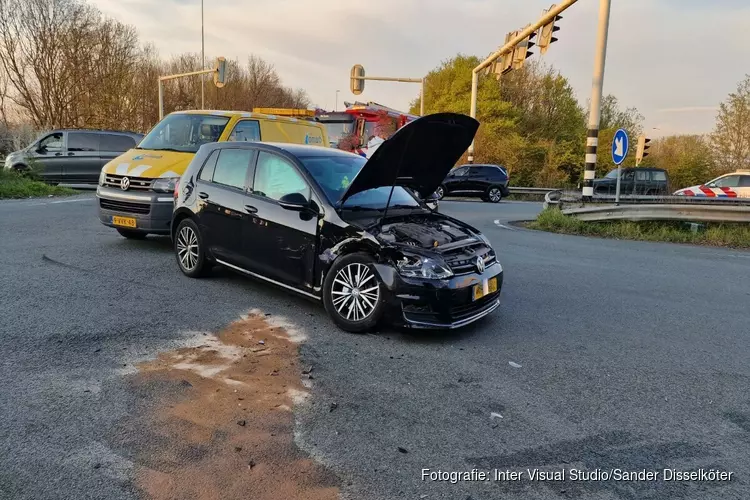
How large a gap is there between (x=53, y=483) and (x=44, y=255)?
19.6ft

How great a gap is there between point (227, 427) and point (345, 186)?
3.06m

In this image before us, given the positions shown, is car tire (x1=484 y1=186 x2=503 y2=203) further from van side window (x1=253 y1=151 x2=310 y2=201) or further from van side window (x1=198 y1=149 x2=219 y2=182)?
van side window (x1=253 y1=151 x2=310 y2=201)

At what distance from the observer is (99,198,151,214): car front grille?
8.09m

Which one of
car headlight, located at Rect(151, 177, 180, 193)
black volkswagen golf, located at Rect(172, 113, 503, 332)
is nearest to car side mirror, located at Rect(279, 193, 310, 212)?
black volkswagen golf, located at Rect(172, 113, 503, 332)

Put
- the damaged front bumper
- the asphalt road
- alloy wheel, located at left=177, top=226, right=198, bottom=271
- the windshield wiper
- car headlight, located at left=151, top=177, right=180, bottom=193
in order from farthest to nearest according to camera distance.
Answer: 1. car headlight, located at left=151, top=177, right=180, bottom=193
2. alloy wheel, located at left=177, top=226, right=198, bottom=271
3. the windshield wiper
4. the damaged front bumper
5. the asphalt road

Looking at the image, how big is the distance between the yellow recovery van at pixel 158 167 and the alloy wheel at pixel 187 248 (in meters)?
1.28

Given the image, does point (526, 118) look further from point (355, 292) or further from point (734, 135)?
point (355, 292)

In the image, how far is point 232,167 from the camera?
6.50m

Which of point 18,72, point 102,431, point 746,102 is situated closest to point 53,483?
point 102,431

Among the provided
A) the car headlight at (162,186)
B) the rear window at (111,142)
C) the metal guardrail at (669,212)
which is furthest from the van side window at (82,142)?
the metal guardrail at (669,212)

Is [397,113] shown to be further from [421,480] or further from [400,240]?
[421,480]

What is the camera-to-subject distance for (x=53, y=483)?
2719mm

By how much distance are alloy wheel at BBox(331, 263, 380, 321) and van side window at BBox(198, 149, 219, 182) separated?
250cm

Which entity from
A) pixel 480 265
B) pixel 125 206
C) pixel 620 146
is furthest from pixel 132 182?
pixel 620 146
